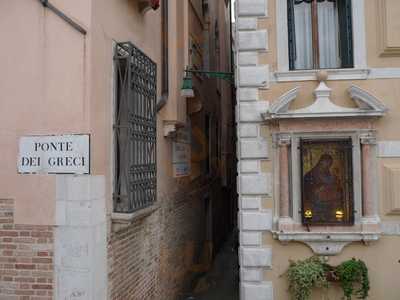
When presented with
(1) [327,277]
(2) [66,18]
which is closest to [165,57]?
(2) [66,18]

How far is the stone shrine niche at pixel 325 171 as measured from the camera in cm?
605

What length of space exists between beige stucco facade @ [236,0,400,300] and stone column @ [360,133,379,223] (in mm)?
60

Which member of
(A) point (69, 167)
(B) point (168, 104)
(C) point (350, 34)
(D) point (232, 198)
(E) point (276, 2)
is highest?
(E) point (276, 2)

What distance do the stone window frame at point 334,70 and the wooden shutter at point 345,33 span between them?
0.21ft

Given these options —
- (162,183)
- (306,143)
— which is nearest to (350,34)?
(306,143)

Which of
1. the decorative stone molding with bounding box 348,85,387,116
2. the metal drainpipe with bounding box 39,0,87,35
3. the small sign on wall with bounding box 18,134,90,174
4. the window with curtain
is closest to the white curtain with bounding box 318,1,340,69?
the window with curtain

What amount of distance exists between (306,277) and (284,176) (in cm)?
134

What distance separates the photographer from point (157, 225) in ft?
22.2

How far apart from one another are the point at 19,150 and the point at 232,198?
14.5 meters

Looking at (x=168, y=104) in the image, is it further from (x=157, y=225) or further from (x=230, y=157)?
(x=230, y=157)

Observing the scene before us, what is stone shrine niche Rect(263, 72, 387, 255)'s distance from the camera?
6047 mm

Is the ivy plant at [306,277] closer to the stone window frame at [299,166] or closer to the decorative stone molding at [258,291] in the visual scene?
the decorative stone molding at [258,291]

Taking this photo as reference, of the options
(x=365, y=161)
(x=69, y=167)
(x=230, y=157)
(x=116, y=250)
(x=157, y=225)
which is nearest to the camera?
(x=69, y=167)

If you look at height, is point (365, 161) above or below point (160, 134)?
below
